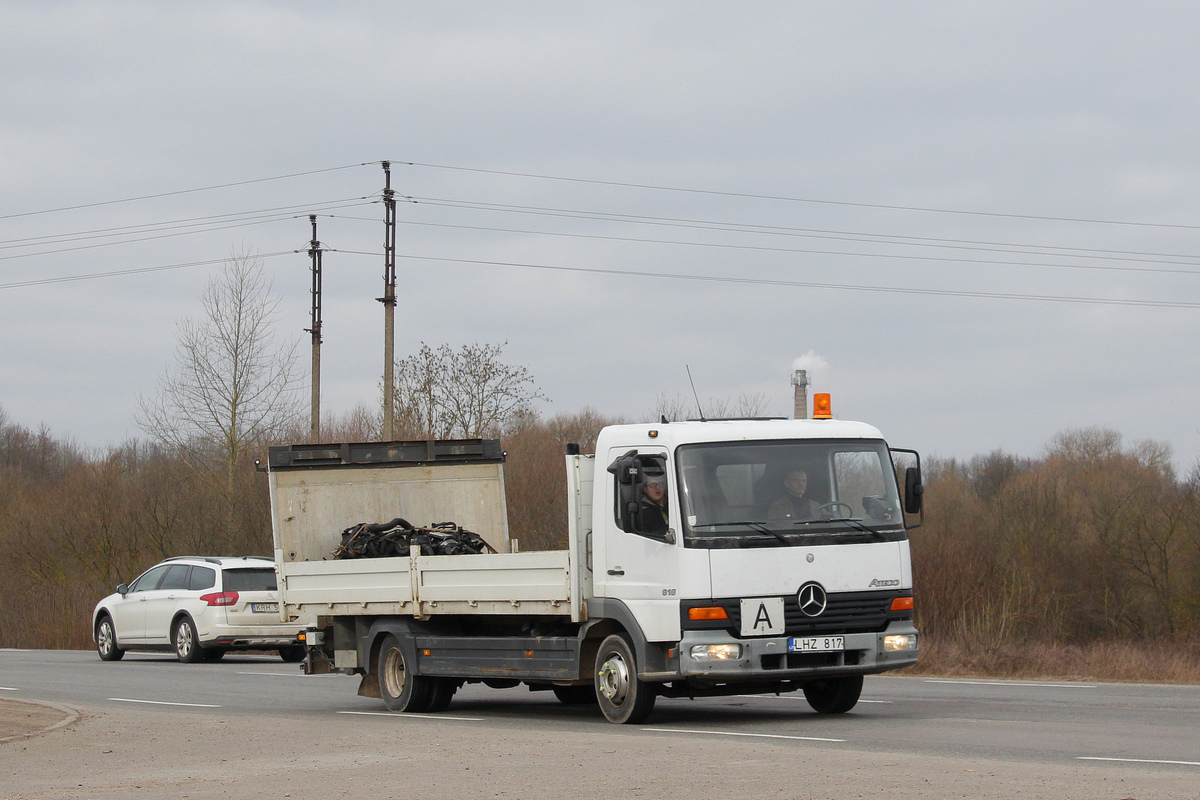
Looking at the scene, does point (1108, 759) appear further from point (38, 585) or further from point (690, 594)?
point (38, 585)

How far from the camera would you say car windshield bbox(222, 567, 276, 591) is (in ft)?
73.9

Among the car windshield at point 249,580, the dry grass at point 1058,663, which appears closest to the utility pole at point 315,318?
the car windshield at point 249,580

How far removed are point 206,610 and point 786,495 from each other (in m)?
13.6

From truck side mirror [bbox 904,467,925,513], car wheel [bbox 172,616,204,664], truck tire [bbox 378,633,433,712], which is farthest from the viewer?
car wheel [bbox 172,616,204,664]

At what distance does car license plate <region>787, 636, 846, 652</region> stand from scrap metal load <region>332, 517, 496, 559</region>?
4.32 meters

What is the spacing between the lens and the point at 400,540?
48.5ft

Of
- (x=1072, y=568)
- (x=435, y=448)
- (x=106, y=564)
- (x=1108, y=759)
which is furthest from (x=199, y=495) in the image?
(x=1108, y=759)

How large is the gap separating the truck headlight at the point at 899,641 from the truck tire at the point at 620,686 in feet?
6.35

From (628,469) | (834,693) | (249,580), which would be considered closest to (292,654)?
(249,580)

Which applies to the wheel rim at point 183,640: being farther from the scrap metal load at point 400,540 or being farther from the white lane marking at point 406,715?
the white lane marking at point 406,715

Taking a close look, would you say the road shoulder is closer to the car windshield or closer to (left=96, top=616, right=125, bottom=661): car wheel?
the car windshield

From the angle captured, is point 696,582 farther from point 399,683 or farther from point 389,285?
point 389,285

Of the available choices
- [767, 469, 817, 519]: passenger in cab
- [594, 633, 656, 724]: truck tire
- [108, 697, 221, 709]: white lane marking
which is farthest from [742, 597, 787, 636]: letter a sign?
[108, 697, 221, 709]: white lane marking

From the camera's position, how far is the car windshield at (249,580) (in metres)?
22.5
